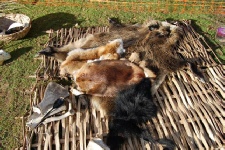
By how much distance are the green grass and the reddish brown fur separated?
3.86 feet

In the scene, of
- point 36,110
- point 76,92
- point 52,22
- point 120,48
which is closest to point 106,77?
point 76,92

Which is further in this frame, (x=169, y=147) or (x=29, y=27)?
(x=29, y=27)

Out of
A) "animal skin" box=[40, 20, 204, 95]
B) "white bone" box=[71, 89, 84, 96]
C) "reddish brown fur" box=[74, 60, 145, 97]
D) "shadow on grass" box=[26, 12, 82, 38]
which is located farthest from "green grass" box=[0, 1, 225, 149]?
"reddish brown fur" box=[74, 60, 145, 97]

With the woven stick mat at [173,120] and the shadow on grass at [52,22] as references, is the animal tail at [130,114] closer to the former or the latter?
the woven stick mat at [173,120]

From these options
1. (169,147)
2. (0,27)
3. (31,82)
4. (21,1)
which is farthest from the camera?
(21,1)

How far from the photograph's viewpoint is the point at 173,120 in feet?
13.0

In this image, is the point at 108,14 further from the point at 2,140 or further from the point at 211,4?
the point at 2,140

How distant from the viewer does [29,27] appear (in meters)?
5.82

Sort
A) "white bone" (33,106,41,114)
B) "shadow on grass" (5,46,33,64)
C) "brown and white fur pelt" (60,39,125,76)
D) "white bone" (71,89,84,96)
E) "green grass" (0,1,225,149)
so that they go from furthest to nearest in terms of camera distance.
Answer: "shadow on grass" (5,46,33,64), "brown and white fur pelt" (60,39,125,76), "green grass" (0,1,225,149), "white bone" (71,89,84,96), "white bone" (33,106,41,114)

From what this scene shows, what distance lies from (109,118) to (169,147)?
3.12 ft

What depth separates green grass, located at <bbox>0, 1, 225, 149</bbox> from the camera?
171 inches

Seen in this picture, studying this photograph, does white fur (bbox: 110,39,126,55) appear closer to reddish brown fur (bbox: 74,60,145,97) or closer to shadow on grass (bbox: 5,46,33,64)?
reddish brown fur (bbox: 74,60,145,97)

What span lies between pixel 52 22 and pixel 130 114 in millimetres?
3554

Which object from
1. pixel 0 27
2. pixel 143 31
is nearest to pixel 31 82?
pixel 0 27
